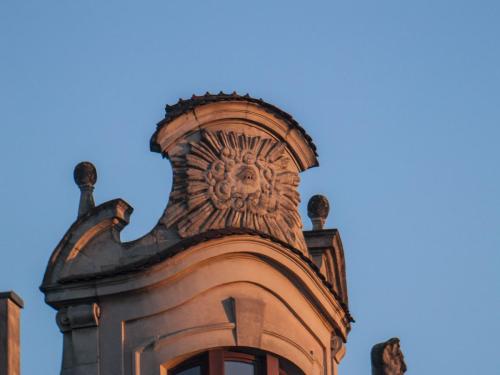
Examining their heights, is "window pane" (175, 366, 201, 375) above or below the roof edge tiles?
below

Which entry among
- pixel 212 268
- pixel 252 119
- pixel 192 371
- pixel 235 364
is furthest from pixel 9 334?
pixel 252 119

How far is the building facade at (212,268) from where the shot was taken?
138ft

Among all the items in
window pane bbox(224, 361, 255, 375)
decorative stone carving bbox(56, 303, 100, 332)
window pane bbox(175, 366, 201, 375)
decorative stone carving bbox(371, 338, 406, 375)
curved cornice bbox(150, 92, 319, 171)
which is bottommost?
window pane bbox(175, 366, 201, 375)

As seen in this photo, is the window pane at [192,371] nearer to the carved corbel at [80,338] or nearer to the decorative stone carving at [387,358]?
the carved corbel at [80,338]

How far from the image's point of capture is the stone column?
40656mm

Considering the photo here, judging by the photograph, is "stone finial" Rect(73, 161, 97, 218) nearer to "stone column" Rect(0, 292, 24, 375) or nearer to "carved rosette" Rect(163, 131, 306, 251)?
"carved rosette" Rect(163, 131, 306, 251)

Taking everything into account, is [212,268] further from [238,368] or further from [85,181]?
[85,181]

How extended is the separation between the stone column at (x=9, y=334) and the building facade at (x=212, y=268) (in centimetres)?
100

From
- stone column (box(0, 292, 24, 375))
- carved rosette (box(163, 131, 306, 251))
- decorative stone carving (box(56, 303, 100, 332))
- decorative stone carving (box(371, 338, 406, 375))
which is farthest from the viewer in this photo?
decorative stone carving (box(371, 338, 406, 375))

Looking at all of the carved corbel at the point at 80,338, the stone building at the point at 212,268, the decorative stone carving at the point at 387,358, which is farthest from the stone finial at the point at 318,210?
the carved corbel at the point at 80,338

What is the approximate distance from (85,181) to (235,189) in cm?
203

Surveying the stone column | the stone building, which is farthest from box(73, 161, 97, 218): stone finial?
the stone column

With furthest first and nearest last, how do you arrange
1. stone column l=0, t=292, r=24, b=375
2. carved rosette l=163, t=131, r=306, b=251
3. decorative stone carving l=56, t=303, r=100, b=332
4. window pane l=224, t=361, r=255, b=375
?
carved rosette l=163, t=131, r=306, b=251, window pane l=224, t=361, r=255, b=375, decorative stone carving l=56, t=303, r=100, b=332, stone column l=0, t=292, r=24, b=375

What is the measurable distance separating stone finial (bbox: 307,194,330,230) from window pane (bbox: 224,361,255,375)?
2.62 m
